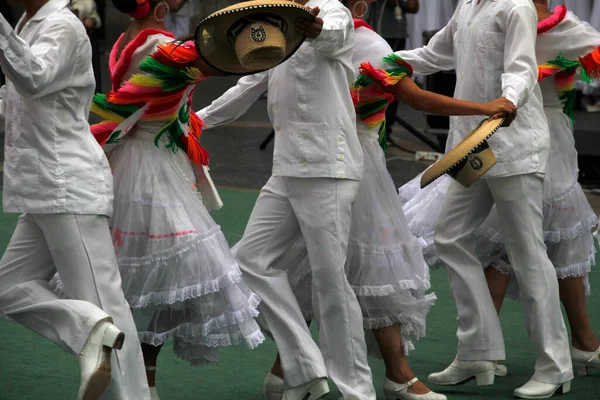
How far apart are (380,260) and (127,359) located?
1.34 m

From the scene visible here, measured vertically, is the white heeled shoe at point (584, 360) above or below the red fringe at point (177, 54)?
below

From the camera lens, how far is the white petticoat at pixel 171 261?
487 cm

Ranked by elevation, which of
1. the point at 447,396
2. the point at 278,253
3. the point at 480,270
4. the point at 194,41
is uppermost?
the point at 194,41

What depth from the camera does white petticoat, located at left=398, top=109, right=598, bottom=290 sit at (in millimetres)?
5957

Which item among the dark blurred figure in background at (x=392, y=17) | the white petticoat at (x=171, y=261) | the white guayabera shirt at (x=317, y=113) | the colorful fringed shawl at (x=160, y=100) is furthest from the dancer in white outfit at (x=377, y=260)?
the dark blurred figure in background at (x=392, y=17)

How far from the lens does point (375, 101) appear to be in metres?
5.34

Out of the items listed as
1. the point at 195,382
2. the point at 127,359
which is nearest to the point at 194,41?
the point at 127,359

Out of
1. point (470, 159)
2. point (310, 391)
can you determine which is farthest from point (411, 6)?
point (310, 391)

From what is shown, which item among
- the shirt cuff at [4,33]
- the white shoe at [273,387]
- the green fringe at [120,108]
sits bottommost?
the white shoe at [273,387]

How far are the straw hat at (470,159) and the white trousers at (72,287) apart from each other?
135cm

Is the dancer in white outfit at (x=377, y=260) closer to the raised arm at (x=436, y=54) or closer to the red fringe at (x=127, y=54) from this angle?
the raised arm at (x=436, y=54)

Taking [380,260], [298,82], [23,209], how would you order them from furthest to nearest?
[380,260]
[298,82]
[23,209]

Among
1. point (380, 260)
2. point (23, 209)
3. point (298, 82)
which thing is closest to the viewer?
point (23, 209)

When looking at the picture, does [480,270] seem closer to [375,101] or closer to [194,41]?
[375,101]
